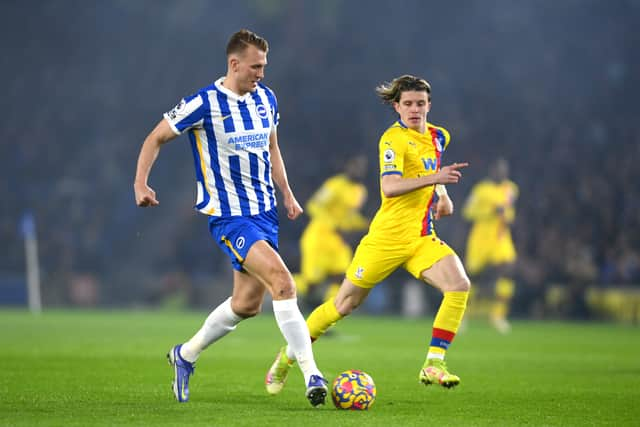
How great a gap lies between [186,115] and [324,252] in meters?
9.47

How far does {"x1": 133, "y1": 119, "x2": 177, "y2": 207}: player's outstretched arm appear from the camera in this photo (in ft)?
22.0

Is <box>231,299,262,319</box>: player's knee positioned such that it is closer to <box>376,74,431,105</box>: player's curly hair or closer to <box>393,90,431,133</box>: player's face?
<box>393,90,431,133</box>: player's face

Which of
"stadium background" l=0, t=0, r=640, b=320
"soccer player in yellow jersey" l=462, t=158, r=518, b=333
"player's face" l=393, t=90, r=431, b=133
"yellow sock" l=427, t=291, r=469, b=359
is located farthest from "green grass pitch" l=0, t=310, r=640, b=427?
"stadium background" l=0, t=0, r=640, b=320

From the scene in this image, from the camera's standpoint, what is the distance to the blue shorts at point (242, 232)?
22.7ft

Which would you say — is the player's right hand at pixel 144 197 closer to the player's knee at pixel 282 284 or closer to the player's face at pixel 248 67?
the player's knee at pixel 282 284

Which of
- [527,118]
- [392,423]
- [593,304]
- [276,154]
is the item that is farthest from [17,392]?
[527,118]

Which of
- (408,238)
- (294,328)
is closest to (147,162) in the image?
(294,328)

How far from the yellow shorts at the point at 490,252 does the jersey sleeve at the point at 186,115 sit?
37.1 feet

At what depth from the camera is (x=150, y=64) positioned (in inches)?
1154

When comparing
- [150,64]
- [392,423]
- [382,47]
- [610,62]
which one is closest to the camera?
[392,423]

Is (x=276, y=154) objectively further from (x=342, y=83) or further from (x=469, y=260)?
(x=342, y=83)

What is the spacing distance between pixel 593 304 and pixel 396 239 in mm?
14205

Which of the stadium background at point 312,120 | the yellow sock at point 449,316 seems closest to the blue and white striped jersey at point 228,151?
the yellow sock at point 449,316

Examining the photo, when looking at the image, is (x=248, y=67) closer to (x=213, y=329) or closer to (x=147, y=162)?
(x=147, y=162)
